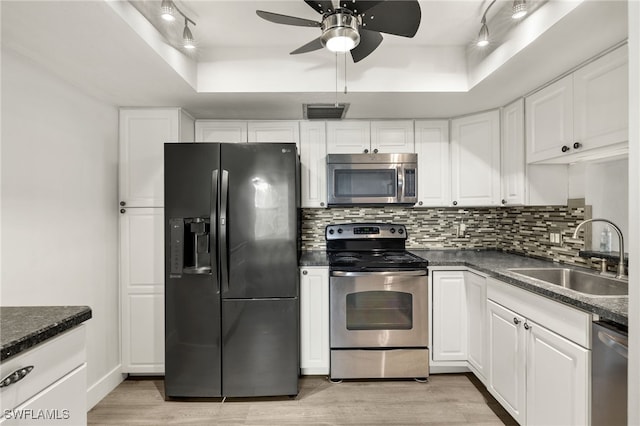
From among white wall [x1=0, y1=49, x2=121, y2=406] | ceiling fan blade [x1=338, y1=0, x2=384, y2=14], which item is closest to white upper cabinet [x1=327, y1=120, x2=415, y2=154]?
ceiling fan blade [x1=338, y1=0, x2=384, y2=14]

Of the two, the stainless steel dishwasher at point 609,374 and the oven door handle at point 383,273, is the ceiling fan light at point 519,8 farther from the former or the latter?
the oven door handle at point 383,273

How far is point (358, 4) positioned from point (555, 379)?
1.99 m

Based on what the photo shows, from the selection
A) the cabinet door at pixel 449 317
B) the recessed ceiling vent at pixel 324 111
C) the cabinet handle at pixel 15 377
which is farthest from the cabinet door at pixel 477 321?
the cabinet handle at pixel 15 377

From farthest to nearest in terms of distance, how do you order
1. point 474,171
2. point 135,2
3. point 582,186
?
point 474,171 → point 582,186 → point 135,2

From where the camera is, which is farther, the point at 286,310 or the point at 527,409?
the point at 286,310

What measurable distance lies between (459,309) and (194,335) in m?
2.03

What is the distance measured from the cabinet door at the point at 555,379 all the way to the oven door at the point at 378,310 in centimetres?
79

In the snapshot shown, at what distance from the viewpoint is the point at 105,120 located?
224cm

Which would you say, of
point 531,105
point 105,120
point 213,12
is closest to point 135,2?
point 213,12

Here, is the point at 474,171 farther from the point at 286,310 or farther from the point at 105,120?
the point at 105,120

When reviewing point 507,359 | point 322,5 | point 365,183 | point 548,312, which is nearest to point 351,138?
point 365,183

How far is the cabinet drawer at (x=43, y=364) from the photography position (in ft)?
2.66

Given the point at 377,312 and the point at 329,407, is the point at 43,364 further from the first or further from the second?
the point at 377,312

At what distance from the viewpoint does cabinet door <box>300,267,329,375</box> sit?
231cm
